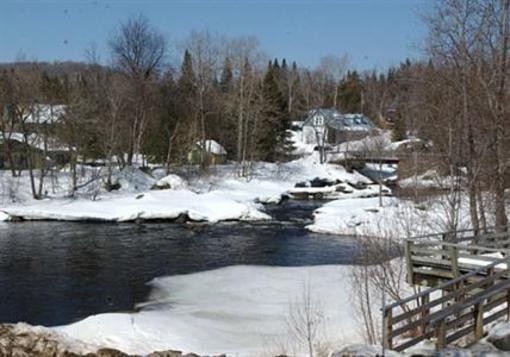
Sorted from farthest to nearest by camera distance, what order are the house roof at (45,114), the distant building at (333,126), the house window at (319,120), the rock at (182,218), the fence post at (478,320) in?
the house window at (319,120), the distant building at (333,126), the house roof at (45,114), the rock at (182,218), the fence post at (478,320)

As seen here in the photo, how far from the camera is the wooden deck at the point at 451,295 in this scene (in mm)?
10438

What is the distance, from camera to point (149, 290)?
2155cm

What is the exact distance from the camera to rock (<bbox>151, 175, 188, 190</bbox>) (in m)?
48.8

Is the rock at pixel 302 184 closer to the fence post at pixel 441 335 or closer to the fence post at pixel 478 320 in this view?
the fence post at pixel 478 320

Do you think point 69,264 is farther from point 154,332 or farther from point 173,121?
point 173,121

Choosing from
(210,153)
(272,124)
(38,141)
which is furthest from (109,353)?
(272,124)

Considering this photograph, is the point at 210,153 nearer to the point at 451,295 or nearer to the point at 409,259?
the point at 409,259

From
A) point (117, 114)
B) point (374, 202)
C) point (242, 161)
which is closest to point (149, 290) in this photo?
point (374, 202)

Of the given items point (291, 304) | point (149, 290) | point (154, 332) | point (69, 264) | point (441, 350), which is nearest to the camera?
point (441, 350)

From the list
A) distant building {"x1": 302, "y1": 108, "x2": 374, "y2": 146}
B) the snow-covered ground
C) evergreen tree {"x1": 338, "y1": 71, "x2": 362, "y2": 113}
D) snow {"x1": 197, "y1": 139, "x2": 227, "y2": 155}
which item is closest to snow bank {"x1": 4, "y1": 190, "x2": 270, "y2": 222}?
the snow-covered ground

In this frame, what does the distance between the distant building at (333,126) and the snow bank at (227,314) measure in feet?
177

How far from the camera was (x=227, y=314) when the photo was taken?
18766 mm

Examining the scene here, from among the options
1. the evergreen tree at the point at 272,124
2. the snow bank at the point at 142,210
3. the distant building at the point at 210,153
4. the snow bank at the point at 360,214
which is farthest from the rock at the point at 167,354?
the evergreen tree at the point at 272,124

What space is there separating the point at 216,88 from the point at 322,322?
5605 cm
